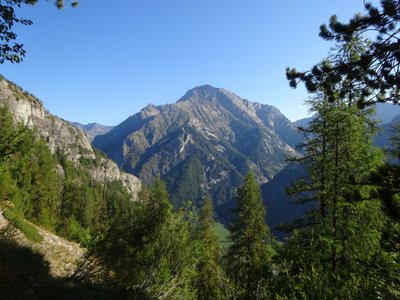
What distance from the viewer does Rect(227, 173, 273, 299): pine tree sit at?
101 feet

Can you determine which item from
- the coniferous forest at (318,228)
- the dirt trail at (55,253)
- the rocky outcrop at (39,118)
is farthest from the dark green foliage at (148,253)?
the rocky outcrop at (39,118)

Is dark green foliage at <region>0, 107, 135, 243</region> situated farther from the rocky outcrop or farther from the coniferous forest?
the rocky outcrop

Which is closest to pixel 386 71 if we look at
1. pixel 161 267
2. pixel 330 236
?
pixel 330 236

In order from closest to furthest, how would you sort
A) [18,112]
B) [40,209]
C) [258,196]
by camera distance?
[258,196]
[40,209]
[18,112]

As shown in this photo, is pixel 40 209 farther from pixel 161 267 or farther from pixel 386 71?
pixel 386 71

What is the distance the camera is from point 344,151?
15.3m

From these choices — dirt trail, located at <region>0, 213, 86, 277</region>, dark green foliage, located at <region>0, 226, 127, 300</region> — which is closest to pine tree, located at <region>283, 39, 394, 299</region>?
dark green foliage, located at <region>0, 226, 127, 300</region>

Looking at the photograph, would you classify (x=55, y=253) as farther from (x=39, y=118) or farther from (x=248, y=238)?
(x=39, y=118)

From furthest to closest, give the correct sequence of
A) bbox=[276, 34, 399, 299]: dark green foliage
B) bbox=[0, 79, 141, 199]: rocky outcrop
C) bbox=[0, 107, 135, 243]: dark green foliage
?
bbox=[0, 79, 141, 199]: rocky outcrop → bbox=[0, 107, 135, 243]: dark green foliage → bbox=[276, 34, 399, 299]: dark green foliage

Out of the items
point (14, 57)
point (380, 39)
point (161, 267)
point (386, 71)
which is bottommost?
point (161, 267)

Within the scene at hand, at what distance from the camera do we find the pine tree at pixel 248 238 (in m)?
30.9

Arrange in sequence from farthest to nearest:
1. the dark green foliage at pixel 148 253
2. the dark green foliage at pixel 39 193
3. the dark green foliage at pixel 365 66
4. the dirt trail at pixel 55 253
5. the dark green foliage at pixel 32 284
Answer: the dirt trail at pixel 55 253 < the dark green foliage at pixel 39 193 < the dark green foliage at pixel 148 253 < the dark green foliage at pixel 32 284 < the dark green foliage at pixel 365 66

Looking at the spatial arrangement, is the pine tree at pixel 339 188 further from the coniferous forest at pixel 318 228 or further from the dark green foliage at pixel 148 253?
the dark green foliage at pixel 148 253

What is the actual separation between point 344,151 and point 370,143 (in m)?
1.24
